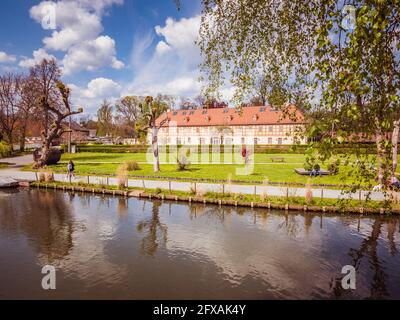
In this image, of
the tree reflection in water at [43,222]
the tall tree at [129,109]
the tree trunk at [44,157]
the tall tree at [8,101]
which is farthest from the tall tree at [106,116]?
the tree reflection in water at [43,222]

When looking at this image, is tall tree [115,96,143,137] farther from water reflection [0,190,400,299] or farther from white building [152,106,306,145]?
water reflection [0,190,400,299]

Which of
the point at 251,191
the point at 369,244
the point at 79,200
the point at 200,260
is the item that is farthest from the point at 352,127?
the point at 79,200

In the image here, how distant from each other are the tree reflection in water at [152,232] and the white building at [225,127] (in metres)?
43.3

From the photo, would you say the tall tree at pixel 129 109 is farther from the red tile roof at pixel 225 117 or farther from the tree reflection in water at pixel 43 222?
the tree reflection in water at pixel 43 222

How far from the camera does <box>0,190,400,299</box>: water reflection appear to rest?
830 cm

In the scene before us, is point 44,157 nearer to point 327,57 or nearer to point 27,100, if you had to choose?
point 27,100

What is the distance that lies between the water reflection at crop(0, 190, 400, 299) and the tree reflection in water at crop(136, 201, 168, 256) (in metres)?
0.04

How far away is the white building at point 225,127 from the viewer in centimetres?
5988

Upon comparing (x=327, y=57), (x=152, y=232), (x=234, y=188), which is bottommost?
Answer: (x=152, y=232)

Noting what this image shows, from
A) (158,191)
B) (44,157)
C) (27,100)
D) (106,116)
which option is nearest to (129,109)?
(106,116)

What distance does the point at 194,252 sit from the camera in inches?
417

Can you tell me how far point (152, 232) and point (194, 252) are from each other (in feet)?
9.22
